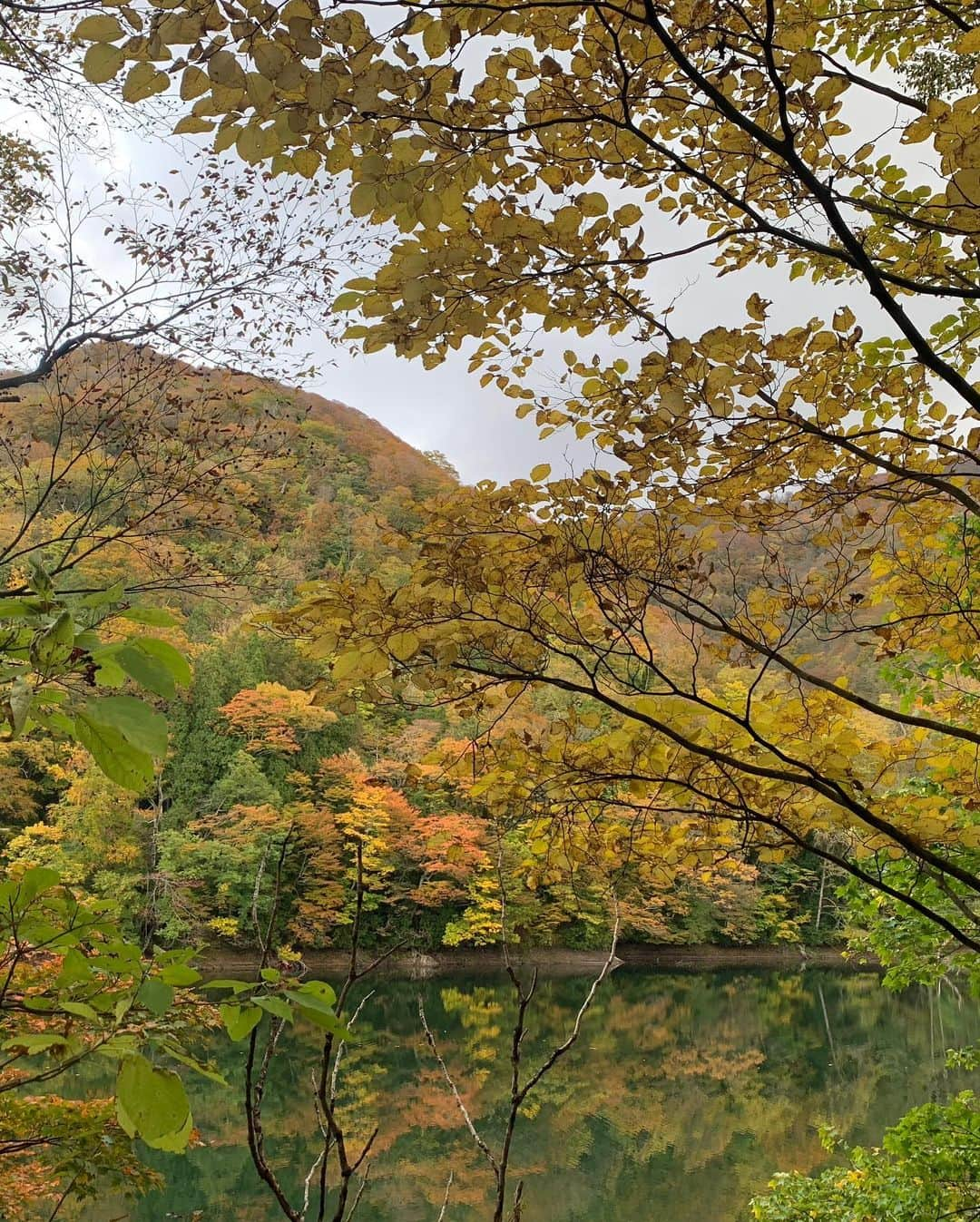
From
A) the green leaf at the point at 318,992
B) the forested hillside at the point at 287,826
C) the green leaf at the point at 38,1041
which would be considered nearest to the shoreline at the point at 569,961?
the forested hillside at the point at 287,826

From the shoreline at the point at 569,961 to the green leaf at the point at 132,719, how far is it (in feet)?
44.8

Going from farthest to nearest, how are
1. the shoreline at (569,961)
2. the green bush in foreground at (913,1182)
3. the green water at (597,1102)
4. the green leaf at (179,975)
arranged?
the shoreline at (569,961)
the green water at (597,1102)
the green bush in foreground at (913,1182)
the green leaf at (179,975)

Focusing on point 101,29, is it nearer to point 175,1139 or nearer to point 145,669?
point 145,669

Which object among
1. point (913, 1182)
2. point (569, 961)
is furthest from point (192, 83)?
point (569, 961)

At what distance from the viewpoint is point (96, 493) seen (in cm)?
243

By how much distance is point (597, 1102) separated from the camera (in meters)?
8.44

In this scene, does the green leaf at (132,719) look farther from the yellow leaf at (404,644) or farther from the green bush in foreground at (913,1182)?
the green bush in foreground at (913,1182)

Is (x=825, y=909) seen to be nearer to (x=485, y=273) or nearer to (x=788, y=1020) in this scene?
(x=788, y=1020)

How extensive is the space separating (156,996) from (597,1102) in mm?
9502

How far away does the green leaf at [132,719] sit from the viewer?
41 centimetres

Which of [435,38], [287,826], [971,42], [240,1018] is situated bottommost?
[287,826]

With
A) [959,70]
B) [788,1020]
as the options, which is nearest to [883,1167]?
[959,70]

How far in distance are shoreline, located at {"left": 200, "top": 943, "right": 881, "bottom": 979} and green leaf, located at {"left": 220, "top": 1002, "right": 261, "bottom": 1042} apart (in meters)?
13.4

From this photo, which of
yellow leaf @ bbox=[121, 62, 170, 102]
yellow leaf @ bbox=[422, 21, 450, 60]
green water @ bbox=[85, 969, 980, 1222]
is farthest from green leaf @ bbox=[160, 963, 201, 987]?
green water @ bbox=[85, 969, 980, 1222]
